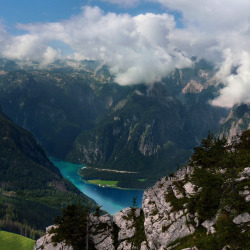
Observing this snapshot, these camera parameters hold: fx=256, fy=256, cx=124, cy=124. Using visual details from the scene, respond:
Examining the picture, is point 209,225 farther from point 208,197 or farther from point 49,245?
point 49,245

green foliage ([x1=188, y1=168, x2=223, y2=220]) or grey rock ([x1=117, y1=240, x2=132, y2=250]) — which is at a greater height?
green foliage ([x1=188, y1=168, x2=223, y2=220])

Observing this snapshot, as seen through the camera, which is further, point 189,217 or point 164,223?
point 164,223

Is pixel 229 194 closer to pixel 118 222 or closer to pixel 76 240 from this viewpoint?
pixel 118 222

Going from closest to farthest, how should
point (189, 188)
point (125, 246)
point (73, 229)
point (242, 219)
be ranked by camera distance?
1. point (242, 219)
2. point (125, 246)
3. point (73, 229)
4. point (189, 188)

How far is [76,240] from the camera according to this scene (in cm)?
6688

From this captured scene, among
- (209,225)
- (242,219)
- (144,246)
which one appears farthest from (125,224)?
(242,219)

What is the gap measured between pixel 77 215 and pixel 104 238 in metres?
9.89

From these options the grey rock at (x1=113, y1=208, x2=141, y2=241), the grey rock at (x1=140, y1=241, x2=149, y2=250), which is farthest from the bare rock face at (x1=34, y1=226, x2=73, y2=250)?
the grey rock at (x1=140, y1=241, x2=149, y2=250)

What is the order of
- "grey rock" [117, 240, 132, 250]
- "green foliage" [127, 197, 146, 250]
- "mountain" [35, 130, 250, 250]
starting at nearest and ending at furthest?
1. "mountain" [35, 130, 250, 250]
2. "grey rock" [117, 240, 132, 250]
3. "green foliage" [127, 197, 146, 250]

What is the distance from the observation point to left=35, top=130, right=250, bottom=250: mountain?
49.7 m

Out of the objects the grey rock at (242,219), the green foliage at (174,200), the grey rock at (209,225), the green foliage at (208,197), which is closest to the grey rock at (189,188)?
the green foliage at (174,200)

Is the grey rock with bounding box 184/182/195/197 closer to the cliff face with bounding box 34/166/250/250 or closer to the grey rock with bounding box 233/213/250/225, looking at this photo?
the cliff face with bounding box 34/166/250/250

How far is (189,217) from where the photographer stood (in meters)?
59.0

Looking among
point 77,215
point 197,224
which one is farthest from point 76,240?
point 197,224
